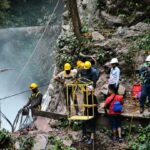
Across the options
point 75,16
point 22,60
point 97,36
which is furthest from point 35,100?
point 22,60

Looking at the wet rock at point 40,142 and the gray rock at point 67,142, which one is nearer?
the wet rock at point 40,142

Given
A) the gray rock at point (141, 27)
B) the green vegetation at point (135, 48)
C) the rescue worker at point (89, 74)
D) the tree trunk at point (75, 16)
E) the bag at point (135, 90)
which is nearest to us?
the rescue worker at point (89, 74)

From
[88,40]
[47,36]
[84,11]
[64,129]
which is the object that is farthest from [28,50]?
[64,129]

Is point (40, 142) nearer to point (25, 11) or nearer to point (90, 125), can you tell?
point (90, 125)

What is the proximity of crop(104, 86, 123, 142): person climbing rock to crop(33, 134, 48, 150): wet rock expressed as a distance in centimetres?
189

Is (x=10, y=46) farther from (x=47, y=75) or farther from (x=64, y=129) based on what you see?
(x=64, y=129)

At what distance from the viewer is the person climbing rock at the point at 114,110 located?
36.7 ft

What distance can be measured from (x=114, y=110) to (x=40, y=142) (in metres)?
2.20

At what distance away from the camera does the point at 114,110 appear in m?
11.2

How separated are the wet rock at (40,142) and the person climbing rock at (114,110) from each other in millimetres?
1893

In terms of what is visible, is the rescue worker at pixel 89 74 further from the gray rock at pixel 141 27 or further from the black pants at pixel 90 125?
the gray rock at pixel 141 27

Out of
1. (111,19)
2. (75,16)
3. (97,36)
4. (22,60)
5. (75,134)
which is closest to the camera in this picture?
(75,134)

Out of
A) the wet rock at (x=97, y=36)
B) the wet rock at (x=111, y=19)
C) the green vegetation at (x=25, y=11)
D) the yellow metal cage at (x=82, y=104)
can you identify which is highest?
the green vegetation at (x=25, y=11)

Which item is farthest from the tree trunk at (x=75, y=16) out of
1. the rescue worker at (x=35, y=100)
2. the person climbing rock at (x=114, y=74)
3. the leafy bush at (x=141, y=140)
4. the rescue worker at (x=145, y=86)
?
the leafy bush at (x=141, y=140)
